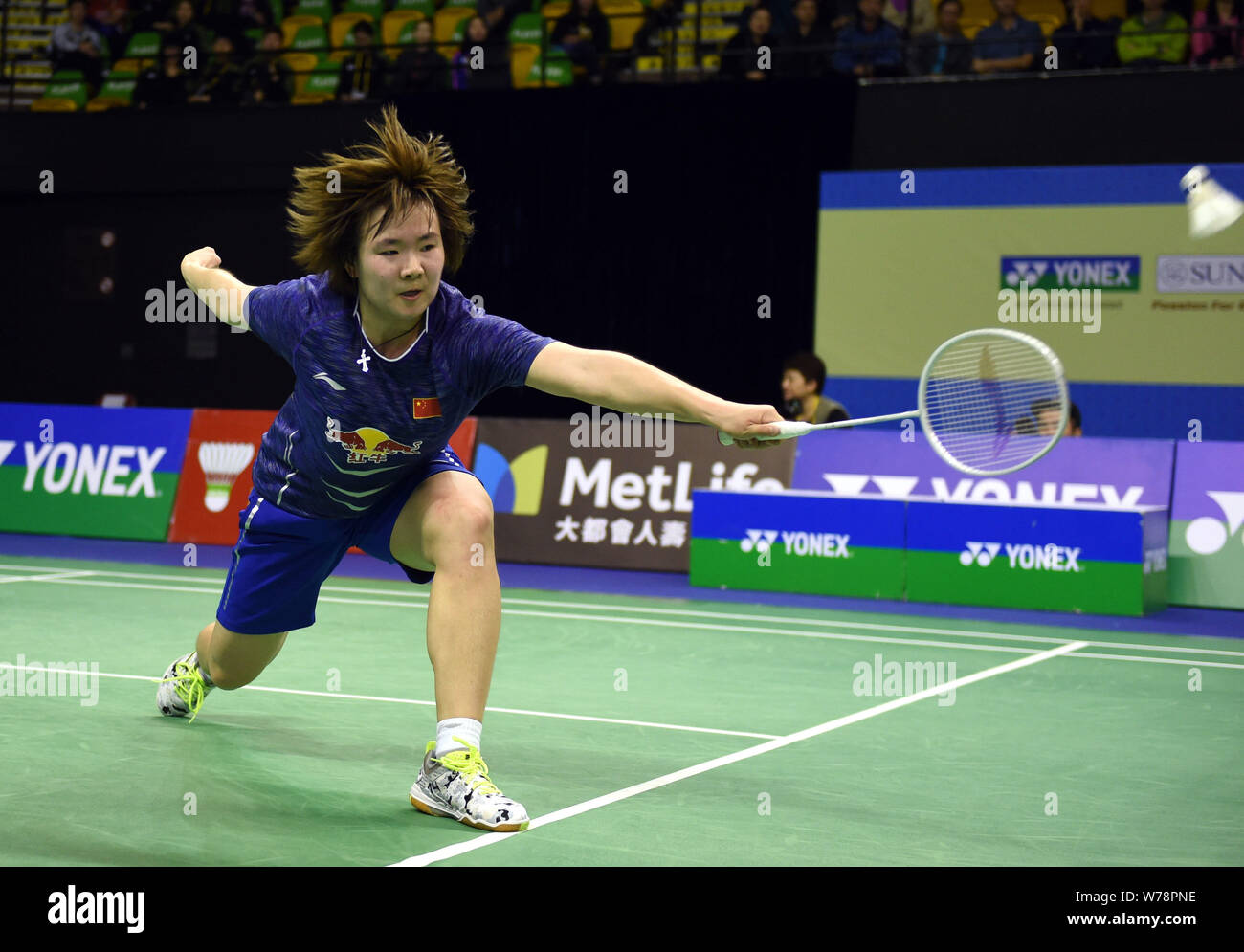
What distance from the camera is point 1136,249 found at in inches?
468

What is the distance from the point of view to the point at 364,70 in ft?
50.0

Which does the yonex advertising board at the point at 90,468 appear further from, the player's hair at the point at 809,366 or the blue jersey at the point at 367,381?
the blue jersey at the point at 367,381

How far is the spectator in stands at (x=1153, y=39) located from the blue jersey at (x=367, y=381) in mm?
9186

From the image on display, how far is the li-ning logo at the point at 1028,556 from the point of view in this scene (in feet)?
28.8

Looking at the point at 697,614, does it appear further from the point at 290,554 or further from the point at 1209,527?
the point at 290,554

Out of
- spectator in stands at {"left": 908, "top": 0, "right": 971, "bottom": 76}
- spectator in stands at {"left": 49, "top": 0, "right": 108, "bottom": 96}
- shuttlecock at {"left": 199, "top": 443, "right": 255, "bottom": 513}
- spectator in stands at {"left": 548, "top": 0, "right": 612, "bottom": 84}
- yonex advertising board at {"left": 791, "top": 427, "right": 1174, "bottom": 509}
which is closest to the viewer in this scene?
yonex advertising board at {"left": 791, "top": 427, "right": 1174, "bottom": 509}

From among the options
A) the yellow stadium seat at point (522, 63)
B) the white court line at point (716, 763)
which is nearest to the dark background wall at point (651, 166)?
the yellow stadium seat at point (522, 63)

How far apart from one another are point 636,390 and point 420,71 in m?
11.5

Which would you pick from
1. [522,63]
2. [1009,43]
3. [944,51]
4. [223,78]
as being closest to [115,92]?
[223,78]

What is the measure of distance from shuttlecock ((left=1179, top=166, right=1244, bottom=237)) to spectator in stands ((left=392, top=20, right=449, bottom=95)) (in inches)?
259

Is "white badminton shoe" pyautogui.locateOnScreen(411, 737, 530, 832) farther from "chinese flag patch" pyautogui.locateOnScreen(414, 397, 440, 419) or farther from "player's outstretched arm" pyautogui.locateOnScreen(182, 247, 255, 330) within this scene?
"player's outstretched arm" pyautogui.locateOnScreen(182, 247, 255, 330)

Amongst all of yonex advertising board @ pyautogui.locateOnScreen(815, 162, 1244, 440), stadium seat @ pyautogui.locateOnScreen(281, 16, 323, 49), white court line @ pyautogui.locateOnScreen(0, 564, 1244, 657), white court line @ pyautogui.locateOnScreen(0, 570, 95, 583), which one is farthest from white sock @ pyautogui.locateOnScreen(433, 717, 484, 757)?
stadium seat @ pyautogui.locateOnScreen(281, 16, 323, 49)

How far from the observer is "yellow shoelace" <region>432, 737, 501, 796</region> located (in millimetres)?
4012
